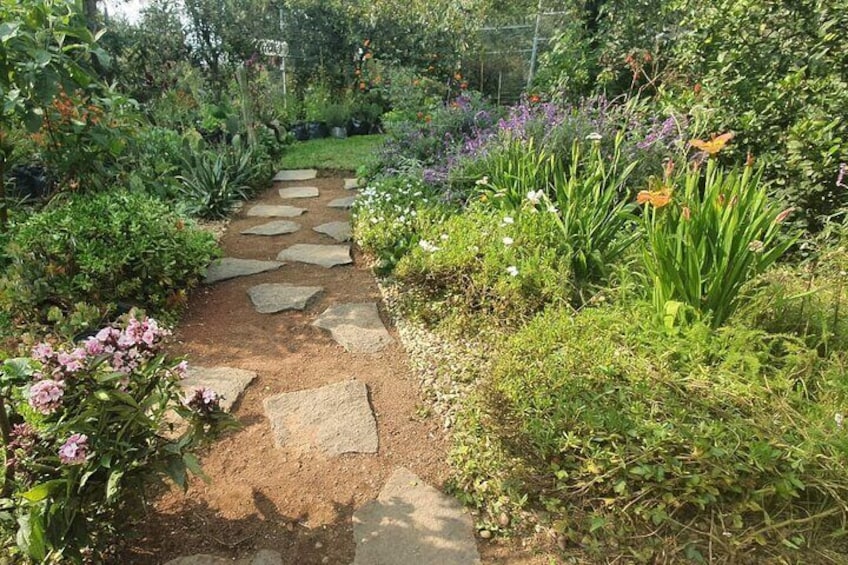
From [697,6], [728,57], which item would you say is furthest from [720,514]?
[697,6]

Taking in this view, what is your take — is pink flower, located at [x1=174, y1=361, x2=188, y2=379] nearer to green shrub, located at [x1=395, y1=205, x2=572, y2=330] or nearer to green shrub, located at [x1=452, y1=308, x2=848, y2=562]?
green shrub, located at [x1=452, y1=308, x2=848, y2=562]

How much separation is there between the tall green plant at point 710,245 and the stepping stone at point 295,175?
4.66 metres

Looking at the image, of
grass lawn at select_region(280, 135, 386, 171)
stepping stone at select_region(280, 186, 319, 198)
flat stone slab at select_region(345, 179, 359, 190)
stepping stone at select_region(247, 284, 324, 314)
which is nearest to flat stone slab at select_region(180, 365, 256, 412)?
stepping stone at select_region(247, 284, 324, 314)

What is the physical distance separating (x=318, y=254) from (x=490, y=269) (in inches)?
63.3

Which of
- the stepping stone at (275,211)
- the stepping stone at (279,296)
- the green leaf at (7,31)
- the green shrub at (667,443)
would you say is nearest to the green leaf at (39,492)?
the green shrub at (667,443)

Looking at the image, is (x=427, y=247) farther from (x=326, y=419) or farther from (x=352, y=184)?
(x=352, y=184)

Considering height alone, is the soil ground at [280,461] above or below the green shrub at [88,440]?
below

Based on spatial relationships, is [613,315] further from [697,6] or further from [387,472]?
[697,6]

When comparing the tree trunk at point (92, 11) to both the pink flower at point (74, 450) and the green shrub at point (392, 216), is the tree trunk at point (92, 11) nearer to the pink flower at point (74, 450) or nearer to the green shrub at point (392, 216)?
the green shrub at point (392, 216)

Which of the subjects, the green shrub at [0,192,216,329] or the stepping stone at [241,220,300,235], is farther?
the stepping stone at [241,220,300,235]

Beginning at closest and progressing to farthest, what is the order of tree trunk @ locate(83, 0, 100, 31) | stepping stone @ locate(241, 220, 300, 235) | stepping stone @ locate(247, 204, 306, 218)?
stepping stone @ locate(241, 220, 300, 235) → stepping stone @ locate(247, 204, 306, 218) → tree trunk @ locate(83, 0, 100, 31)

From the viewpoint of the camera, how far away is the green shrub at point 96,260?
2.61m

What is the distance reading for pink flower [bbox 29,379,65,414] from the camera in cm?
125

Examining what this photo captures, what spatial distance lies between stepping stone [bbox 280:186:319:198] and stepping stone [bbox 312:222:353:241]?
1.05 m
